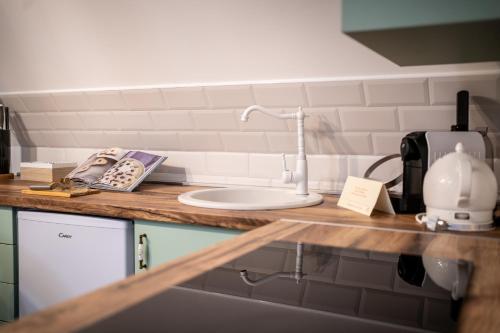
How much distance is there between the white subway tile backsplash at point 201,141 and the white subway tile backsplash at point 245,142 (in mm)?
38

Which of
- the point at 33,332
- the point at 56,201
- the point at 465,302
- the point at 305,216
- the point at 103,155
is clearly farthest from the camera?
the point at 103,155

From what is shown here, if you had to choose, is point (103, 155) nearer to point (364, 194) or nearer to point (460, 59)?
point (364, 194)

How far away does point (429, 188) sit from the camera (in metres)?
1.56

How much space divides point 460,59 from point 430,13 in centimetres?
62

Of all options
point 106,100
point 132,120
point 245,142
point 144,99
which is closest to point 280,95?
point 245,142

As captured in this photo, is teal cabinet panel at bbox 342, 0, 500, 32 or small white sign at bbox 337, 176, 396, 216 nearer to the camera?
teal cabinet panel at bbox 342, 0, 500, 32

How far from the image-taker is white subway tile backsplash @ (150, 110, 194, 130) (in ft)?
8.44

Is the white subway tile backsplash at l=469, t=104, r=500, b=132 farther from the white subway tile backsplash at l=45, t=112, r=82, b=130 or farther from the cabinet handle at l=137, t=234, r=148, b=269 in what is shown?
the white subway tile backsplash at l=45, t=112, r=82, b=130

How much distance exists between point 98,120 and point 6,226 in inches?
30.6

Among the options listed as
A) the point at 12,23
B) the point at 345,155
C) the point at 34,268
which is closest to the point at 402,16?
the point at 345,155

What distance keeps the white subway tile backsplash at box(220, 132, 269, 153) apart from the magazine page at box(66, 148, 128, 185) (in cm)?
55

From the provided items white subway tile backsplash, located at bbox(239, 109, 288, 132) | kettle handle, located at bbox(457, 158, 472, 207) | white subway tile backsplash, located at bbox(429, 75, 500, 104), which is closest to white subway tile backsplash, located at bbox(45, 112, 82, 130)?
white subway tile backsplash, located at bbox(239, 109, 288, 132)

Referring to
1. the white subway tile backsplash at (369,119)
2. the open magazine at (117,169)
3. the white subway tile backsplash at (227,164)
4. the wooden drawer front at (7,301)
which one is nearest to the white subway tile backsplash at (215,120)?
the white subway tile backsplash at (227,164)

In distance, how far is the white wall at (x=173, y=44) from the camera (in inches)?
82.4
